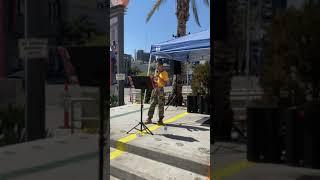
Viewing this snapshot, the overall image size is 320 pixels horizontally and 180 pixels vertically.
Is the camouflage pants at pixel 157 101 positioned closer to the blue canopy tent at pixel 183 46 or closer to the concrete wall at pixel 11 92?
the blue canopy tent at pixel 183 46

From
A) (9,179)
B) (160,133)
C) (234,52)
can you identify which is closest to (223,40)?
(234,52)

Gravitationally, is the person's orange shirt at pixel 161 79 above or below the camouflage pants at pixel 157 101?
above

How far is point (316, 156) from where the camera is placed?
69.3 inches

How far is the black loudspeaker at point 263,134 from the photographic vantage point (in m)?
1.83

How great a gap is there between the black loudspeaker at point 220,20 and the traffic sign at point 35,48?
790 mm

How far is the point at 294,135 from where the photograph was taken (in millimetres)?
1784

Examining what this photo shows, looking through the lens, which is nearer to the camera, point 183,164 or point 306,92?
point 306,92

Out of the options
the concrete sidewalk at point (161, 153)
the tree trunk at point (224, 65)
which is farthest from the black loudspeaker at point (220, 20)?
the concrete sidewalk at point (161, 153)

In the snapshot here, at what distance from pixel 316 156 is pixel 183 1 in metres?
9.81

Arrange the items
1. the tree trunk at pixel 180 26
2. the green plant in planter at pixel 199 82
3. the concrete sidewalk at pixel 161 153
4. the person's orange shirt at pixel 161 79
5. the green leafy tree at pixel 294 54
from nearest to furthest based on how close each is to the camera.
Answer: the green leafy tree at pixel 294 54
the concrete sidewalk at pixel 161 153
the person's orange shirt at pixel 161 79
the green plant in planter at pixel 199 82
the tree trunk at pixel 180 26

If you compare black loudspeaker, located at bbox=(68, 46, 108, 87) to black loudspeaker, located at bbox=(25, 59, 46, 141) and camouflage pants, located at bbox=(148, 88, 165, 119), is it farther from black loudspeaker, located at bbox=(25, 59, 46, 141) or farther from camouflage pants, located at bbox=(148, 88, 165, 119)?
camouflage pants, located at bbox=(148, 88, 165, 119)

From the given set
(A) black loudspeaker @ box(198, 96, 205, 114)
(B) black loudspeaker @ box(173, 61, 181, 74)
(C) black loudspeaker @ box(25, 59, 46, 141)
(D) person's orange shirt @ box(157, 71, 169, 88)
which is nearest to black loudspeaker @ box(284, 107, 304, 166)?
(C) black loudspeaker @ box(25, 59, 46, 141)

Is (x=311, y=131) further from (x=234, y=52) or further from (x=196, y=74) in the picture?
(x=196, y=74)

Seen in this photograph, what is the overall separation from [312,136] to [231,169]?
38 cm
